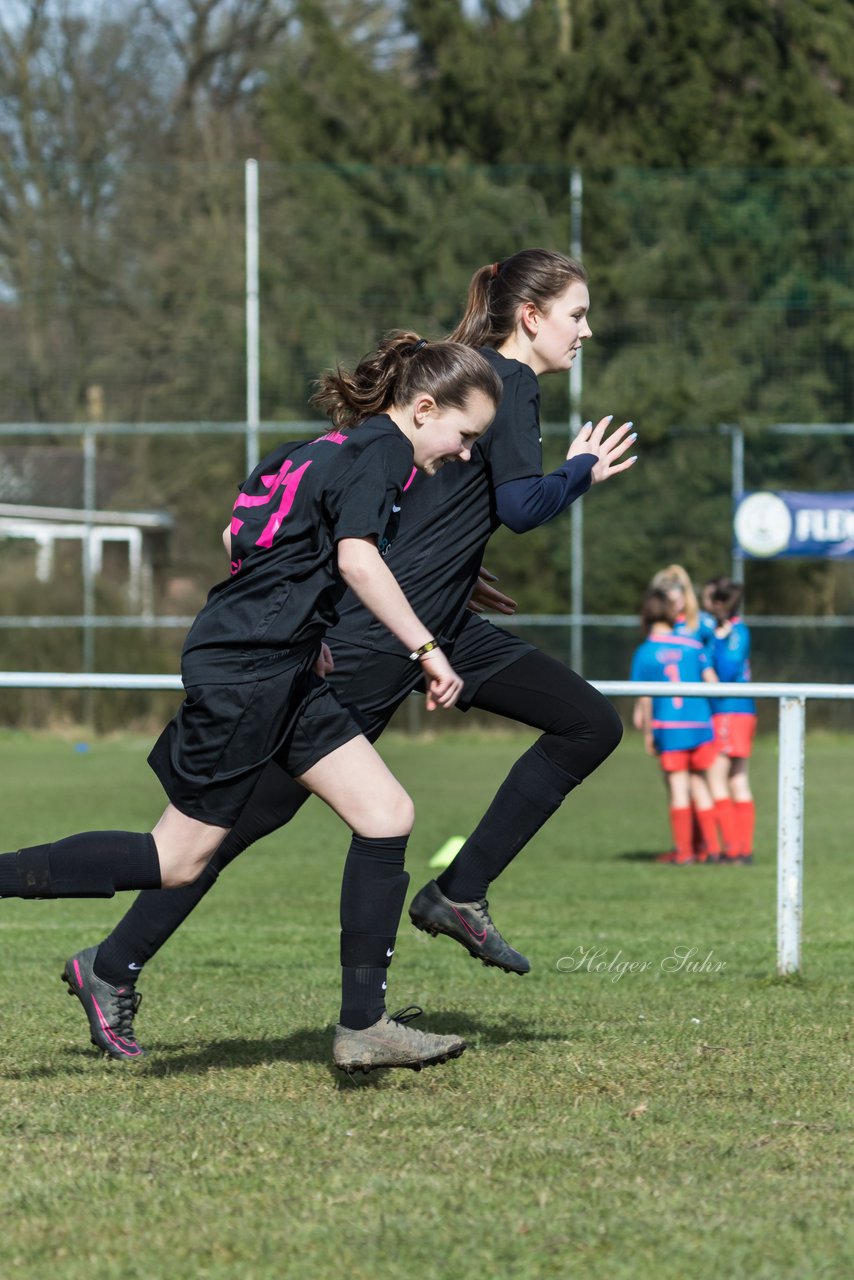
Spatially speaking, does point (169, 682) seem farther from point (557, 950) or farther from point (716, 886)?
point (716, 886)

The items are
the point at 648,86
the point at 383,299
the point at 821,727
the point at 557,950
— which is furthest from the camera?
the point at 648,86

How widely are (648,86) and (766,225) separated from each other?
438 centimetres

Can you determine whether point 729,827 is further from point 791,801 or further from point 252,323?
point 252,323

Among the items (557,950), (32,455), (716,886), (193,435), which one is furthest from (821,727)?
(557,950)

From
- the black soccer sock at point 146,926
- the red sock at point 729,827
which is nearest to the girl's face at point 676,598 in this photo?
the red sock at point 729,827

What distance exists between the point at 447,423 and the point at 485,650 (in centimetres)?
82

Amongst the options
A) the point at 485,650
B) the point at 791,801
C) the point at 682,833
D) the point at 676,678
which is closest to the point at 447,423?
the point at 485,650

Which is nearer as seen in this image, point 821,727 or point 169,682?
point 169,682

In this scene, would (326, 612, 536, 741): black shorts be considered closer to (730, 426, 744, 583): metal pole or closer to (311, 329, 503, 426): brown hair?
(311, 329, 503, 426): brown hair

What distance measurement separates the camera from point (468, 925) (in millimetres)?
4652

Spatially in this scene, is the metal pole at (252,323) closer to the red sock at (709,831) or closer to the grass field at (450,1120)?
the red sock at (709,831)

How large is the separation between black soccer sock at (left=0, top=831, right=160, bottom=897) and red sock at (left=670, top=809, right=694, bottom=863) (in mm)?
7626

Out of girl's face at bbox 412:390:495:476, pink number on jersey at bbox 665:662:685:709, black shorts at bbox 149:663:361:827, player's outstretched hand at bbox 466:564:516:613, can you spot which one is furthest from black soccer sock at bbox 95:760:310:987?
pink number on jersey at bbox 665:662:685:709

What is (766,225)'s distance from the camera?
81.1ft
